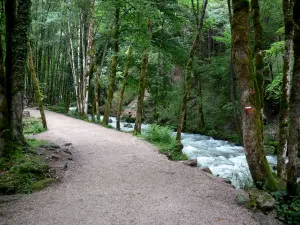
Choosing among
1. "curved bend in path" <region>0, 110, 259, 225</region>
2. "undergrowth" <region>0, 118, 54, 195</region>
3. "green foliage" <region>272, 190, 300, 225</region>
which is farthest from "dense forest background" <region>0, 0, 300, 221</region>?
"curved bend in path" <region>0, 110, 259, 225</region>

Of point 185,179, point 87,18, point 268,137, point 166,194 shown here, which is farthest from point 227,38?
point 166,194

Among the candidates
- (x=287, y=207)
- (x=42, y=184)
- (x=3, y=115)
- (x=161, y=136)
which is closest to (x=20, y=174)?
(x=42, y=184)

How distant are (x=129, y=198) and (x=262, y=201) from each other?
2.75 m

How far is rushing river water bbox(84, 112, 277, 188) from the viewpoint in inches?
403

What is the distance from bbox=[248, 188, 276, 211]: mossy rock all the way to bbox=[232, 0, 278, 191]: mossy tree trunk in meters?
0.33

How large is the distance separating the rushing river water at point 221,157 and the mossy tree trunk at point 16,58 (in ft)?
22.0

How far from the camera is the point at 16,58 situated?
8.34 m

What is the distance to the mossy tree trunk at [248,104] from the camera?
5.96 meters

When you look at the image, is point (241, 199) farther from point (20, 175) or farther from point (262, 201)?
point (20, 175)

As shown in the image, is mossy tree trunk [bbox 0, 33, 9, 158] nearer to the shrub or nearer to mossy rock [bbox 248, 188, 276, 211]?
mossy rock [bbox 248, 188, 276, 211]

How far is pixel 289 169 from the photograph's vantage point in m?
5.75

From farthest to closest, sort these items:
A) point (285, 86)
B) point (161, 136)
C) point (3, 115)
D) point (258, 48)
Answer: point (161, 136) → point (258, 48) → point (285, 86) → point (3, 115)

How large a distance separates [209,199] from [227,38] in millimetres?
14850

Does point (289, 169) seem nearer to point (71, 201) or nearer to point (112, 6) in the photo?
point (71, 201)
